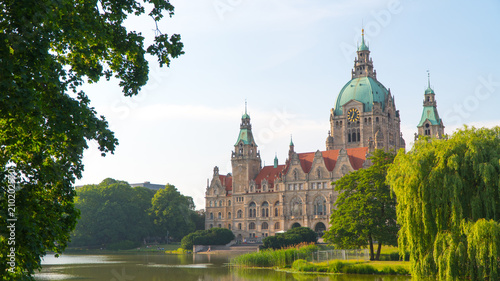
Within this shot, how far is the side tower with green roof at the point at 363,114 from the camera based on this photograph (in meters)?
115

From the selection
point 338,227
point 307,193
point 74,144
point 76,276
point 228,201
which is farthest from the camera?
point 228,201

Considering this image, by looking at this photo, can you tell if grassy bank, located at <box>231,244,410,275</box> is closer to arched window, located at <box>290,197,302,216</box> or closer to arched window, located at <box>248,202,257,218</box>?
arched window, located at <box>290,197,302,216</box>

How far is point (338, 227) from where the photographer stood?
49719 mm

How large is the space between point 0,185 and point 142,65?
549 cm

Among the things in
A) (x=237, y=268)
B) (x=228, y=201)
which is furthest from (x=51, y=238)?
(x=228, y=201)

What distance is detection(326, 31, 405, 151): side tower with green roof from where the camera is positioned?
115 meters

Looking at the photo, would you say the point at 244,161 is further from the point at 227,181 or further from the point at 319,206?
the point at 319,206

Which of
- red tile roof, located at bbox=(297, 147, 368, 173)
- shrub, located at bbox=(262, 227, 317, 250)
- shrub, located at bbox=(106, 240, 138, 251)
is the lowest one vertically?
shrub, located at bbox=(106, 240, 138, 251)

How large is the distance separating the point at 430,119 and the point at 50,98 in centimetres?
10536

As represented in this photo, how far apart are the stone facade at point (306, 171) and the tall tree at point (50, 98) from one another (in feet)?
275

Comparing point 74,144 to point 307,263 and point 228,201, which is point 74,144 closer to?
point 307,263

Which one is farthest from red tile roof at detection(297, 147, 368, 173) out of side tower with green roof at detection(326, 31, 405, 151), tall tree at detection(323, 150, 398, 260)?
tall tree at detection(323, 150, 398, 260)

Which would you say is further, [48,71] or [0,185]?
[48,71]

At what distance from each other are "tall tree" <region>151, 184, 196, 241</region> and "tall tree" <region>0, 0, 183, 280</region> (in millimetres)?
94105
